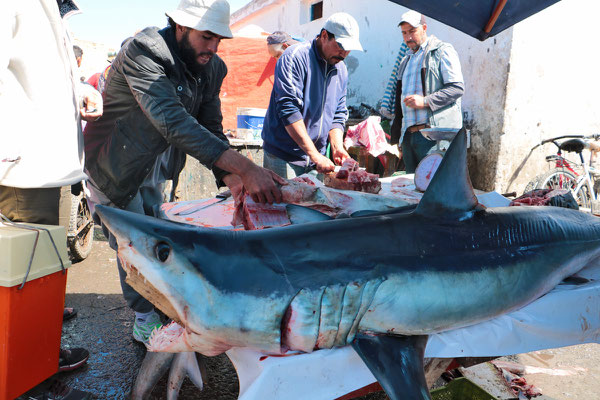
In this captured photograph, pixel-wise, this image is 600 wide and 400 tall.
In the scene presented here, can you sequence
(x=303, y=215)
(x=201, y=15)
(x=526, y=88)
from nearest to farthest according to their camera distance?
(x=303, y=215), (x=201, y=15), (x=526, y=88)

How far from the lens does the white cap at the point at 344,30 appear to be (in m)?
3.69

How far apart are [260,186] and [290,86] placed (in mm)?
1893

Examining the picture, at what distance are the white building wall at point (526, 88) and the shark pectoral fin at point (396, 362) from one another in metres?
5.89

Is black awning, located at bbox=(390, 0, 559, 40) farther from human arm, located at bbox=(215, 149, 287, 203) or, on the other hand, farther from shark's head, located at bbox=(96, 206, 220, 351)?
shark's head, located at bbox=(96, 206, 220, 351)

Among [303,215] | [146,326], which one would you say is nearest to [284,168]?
[146,326]

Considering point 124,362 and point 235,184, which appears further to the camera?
point 124,362

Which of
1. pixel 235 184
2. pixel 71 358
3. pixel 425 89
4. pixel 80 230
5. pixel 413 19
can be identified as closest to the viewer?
pixel 235 184

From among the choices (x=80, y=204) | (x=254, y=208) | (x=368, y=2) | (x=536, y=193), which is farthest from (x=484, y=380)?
(x=368, y=2)

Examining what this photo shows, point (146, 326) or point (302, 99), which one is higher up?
point (302, 99)

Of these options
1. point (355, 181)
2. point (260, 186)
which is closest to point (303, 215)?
point (260, 186)

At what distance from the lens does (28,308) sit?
199cm

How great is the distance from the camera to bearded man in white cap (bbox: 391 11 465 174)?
4.90m

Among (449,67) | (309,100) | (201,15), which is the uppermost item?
(449,67)

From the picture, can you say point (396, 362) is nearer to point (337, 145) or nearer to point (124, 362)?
point (124, 362)
